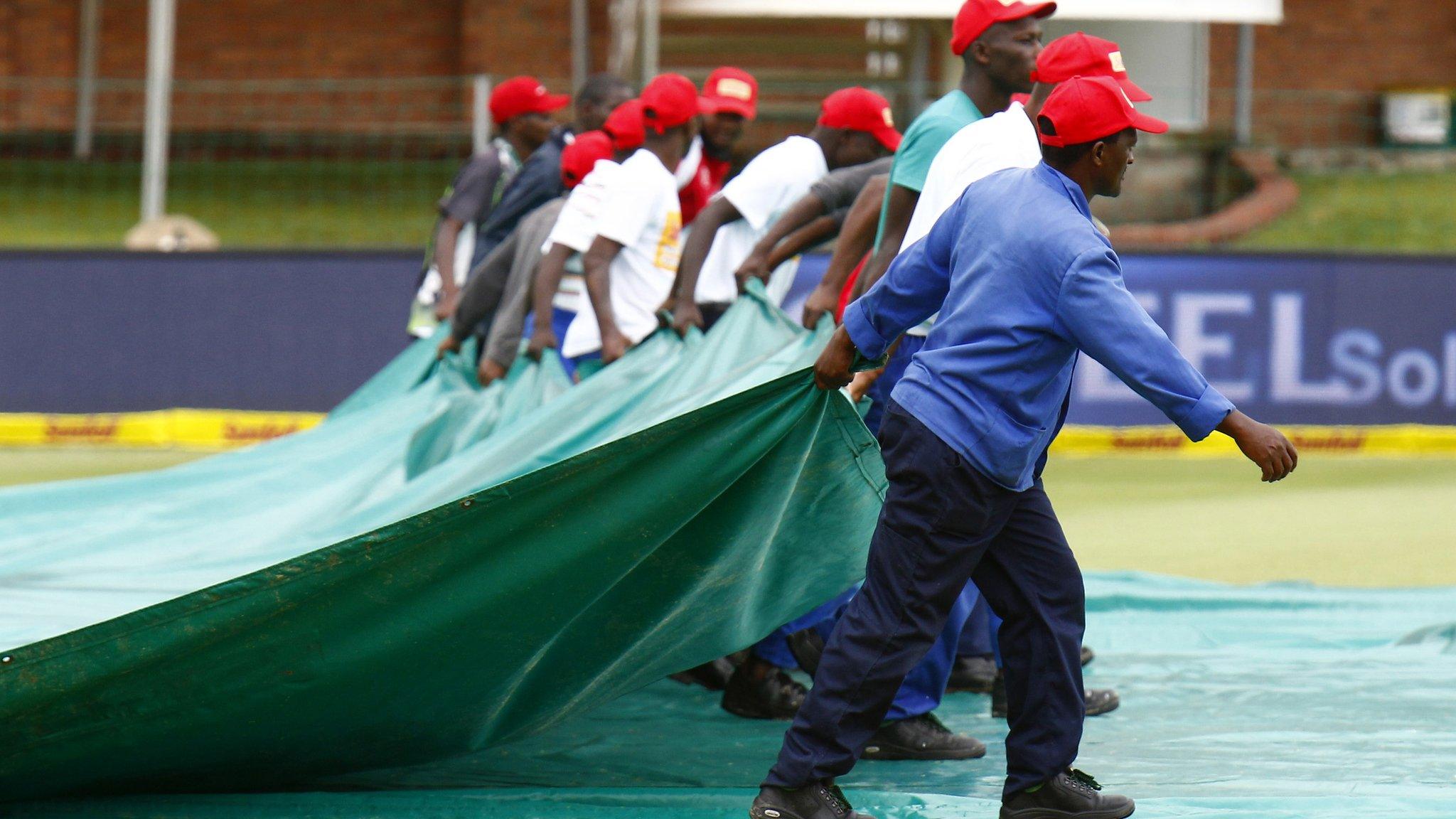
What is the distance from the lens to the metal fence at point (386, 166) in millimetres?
16672

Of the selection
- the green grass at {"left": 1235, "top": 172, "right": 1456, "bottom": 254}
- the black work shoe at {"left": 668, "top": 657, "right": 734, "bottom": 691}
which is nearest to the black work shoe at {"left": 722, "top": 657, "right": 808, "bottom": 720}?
the black work shoe at {"left": 668, "top": 657, "right": 734, "bottom": 691}

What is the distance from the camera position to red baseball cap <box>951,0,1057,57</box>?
4.87 metres

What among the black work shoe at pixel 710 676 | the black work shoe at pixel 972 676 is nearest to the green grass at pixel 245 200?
the black work shoe at pixel 710 676

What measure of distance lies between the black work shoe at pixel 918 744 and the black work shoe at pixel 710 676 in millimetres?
994

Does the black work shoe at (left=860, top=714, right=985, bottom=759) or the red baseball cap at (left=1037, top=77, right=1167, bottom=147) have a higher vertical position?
the red baseball cap at (left=1037, top=77, right=1167, bottom=147)

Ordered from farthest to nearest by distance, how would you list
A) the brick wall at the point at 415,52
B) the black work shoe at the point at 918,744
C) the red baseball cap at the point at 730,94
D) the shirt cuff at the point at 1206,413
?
the brick wall at the point at 415,52 → the red baseball cap at the point at 730,94 → the black work shoe at the point at 918,744 → the shirt cuff at the point at 1206,413

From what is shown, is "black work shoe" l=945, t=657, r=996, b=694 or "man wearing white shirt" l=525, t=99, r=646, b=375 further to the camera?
"man wearing white shirt" l=525, t=99, r=646, b=375

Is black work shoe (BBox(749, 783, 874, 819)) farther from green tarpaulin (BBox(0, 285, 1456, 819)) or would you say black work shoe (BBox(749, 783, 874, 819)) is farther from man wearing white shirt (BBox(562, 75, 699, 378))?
man wearing white shirt (BBox(562, 75, 699, 378))

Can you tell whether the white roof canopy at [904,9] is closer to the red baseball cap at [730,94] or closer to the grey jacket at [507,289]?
the grey jacket at [507,289]

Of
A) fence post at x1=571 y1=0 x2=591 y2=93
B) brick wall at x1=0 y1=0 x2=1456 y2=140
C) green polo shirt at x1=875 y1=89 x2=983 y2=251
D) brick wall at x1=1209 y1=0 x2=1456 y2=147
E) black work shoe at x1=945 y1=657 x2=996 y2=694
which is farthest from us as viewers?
brick wall at x1=1209 y1=0 x2=1456 y2=147

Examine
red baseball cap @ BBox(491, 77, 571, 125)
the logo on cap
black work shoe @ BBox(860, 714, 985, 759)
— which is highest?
the logo on cap

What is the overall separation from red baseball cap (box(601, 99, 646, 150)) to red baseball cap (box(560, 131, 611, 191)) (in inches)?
10.7

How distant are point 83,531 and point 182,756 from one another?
321cm

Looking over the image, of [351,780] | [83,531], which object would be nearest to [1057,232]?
[351,780]
